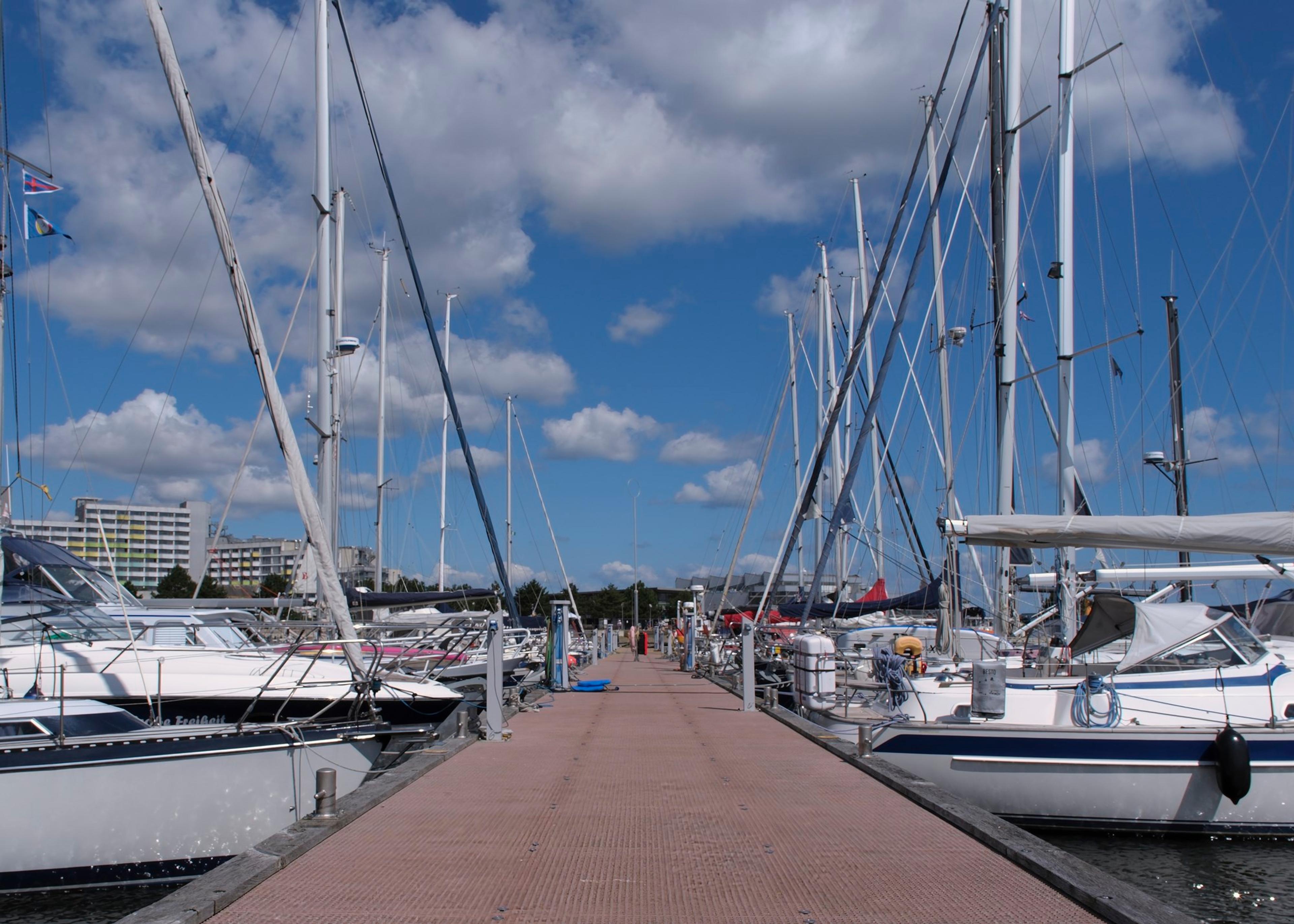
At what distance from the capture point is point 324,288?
18828mm

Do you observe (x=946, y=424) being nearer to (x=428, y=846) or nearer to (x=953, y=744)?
(x=953, y=744)

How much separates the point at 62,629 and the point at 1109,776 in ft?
44.8

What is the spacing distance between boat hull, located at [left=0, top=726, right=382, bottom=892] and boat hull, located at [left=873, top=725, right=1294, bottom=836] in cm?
667

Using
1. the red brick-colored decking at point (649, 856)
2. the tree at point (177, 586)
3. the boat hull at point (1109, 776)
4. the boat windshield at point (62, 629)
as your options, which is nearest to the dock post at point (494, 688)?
the red brick-colored decking at point (649, 856)

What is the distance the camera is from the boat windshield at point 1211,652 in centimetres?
1204

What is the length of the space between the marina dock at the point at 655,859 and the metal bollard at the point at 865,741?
1.12 ft

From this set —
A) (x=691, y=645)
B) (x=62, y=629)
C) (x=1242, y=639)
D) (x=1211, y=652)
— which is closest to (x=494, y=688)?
(x=62, y=629)

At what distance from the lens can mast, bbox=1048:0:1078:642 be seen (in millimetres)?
16047

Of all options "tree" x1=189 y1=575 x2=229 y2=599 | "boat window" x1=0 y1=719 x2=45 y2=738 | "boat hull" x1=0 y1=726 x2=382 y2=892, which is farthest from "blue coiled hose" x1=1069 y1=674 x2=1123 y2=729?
"tree" x1=189 y1=575 x2=229 y2=599

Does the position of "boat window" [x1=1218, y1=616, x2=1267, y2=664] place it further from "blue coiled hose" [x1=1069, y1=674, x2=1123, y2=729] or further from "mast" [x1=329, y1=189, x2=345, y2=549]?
"mast" [x1=329, y1=189, x2=345, y2=549]

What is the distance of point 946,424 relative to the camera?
24.8 m

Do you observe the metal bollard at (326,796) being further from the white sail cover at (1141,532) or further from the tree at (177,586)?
the tree at (177,586)

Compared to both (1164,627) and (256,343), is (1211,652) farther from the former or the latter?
(256,343)

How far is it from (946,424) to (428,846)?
67.5ft
